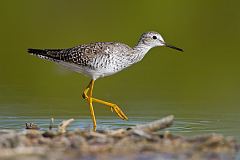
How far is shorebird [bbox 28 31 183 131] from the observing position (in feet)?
54.2

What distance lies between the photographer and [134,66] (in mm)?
22281

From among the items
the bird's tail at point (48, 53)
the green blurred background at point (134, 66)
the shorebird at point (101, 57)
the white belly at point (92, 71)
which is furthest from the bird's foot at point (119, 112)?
the bird's tail at point (48, 53)

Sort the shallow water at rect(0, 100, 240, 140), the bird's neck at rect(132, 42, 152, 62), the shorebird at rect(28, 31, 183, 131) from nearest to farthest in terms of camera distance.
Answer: the shallow water at rect(0, 100, 240, 140) < the shorebird at rect(28, 31, 183, 131) < the bird's neck at rect(132, 42, 152, 62)

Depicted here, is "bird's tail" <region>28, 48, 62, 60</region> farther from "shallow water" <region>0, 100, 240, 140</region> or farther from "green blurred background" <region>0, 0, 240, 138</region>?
"shallow water" <region>0, 100, 240, 140</region>

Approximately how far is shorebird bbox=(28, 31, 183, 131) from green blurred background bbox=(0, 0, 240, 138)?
2.90 ft

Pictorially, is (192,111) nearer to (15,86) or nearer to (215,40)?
(15,86)

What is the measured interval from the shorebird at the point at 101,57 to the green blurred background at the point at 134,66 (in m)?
0.88

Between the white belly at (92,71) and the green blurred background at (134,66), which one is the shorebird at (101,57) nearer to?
the white belly at (92,71)

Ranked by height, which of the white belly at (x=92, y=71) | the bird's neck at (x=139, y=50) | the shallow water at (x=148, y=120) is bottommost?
the shallow water at (x=148, y=120)

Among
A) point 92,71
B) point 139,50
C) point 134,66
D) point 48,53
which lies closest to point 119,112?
point 92,71

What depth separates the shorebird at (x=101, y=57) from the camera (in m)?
16.5

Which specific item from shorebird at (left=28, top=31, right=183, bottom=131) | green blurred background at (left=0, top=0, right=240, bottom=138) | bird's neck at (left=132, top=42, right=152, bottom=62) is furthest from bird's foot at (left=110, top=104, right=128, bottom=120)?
bird's neck at (left=132, top=42, right=152, bottom=62)

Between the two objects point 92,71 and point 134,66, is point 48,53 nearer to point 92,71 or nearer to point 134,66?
point 92,71

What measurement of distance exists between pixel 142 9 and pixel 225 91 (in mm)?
8204
